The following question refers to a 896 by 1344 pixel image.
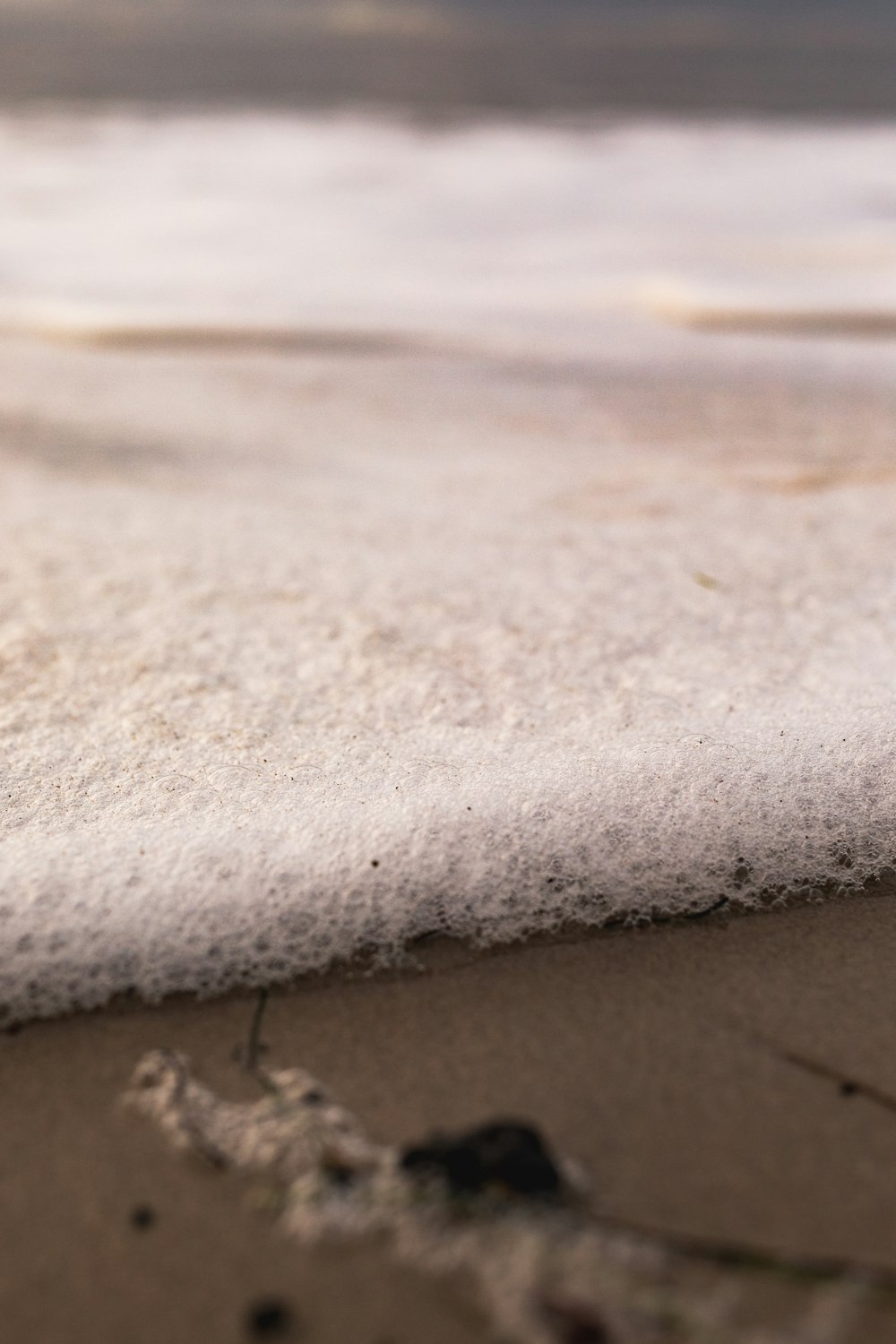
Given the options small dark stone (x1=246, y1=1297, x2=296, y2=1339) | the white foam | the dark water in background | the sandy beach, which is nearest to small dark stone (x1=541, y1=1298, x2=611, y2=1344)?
the sandy beach

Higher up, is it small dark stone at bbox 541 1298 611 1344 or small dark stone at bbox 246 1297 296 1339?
small dark stone at bbox 541 1298 611 1344

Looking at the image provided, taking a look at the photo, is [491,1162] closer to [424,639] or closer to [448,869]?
[448,869]

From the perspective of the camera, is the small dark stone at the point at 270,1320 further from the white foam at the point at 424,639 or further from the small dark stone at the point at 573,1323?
the white foam at the point at 424,639

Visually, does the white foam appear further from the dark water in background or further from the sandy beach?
the dark water in background

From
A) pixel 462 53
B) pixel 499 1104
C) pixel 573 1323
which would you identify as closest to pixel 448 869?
pixel 499 1104

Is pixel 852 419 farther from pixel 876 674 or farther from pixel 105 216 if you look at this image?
pixel 105 216

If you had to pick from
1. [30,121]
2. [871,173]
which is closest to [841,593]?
[871,173]

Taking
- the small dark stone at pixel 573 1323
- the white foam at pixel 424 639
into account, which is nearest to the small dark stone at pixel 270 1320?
the small dark stone at pixel 573 1323
